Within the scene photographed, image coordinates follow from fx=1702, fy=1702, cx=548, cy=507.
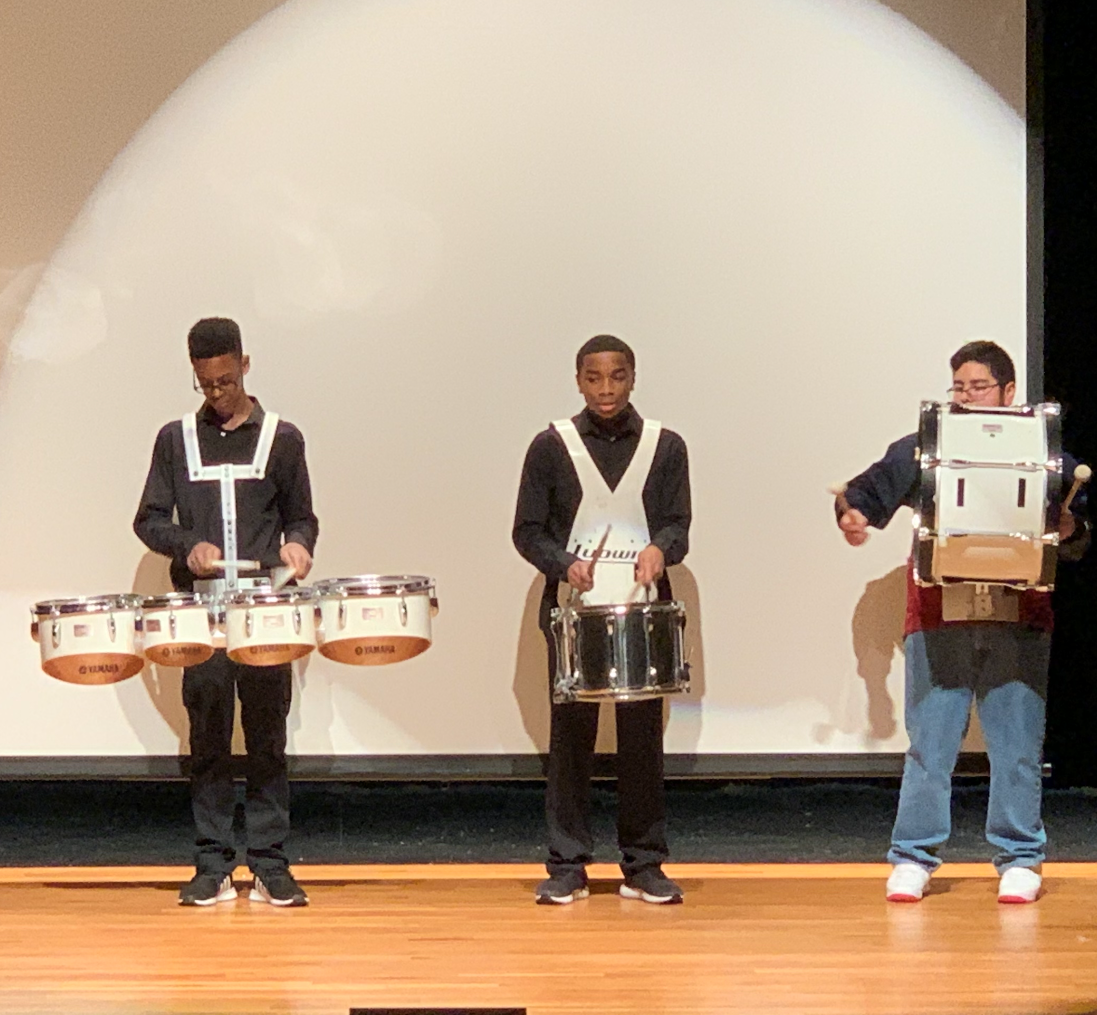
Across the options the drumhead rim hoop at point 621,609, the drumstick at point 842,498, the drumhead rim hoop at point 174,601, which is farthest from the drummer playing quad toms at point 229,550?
the drumstick at point 842,498

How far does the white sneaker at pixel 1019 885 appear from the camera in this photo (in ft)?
15.1

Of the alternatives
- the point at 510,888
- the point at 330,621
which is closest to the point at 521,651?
the point at 510,888

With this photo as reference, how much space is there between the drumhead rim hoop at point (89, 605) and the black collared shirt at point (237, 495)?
0.33 m

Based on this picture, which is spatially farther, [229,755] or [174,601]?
[229,755]

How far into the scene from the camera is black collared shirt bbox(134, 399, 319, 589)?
15.4ft

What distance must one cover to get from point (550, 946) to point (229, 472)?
1.55m

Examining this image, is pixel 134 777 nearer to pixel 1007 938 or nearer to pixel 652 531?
pixel 652 531

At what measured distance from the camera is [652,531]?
4.74 meters

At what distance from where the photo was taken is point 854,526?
453 cm

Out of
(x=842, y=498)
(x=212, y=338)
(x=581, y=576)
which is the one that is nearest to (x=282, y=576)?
(x=212, y=338)

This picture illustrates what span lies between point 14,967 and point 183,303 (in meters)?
2.14

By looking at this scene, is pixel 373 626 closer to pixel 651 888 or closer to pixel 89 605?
pixel 89 605

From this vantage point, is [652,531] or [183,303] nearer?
[652,531]

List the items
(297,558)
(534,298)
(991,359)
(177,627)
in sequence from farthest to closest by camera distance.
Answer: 1. (534,298)
2. (991,359)
3. (297,558)
4. (177,627)
